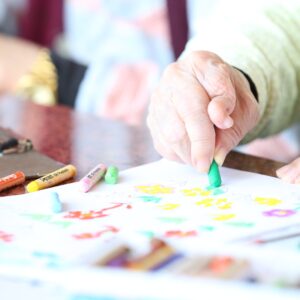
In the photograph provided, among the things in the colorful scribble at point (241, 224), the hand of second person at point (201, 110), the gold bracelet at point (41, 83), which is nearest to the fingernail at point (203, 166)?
the hand of second person at point (201, 110)

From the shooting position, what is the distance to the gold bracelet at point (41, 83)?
4.27 feet

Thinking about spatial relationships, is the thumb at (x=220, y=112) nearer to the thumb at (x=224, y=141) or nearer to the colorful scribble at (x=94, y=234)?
→ the thumb at (x=224, y=141)

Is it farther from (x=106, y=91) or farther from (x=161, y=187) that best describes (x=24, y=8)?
(x=161, y=187)

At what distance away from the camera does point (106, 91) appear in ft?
4.17

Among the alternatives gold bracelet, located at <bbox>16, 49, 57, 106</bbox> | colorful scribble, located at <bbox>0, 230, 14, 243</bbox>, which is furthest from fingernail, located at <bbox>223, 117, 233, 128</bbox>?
gold bracelet, located at <bbox>16, 49, 57, 106</bbox>

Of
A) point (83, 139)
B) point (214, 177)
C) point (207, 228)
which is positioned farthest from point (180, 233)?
point (83, 139)

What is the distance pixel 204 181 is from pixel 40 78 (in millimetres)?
815

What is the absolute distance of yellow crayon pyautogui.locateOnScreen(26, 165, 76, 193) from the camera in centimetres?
56

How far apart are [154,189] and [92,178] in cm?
6

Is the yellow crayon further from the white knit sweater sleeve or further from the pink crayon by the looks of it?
the white knit sweater sleeve

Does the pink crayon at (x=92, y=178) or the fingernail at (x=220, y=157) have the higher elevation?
the fingernail at (x=220, y=157)

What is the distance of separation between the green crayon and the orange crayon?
0.16 metres

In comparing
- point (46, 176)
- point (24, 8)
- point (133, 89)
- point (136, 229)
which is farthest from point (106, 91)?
point (136, 229)

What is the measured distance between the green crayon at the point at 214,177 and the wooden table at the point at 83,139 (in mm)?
62
